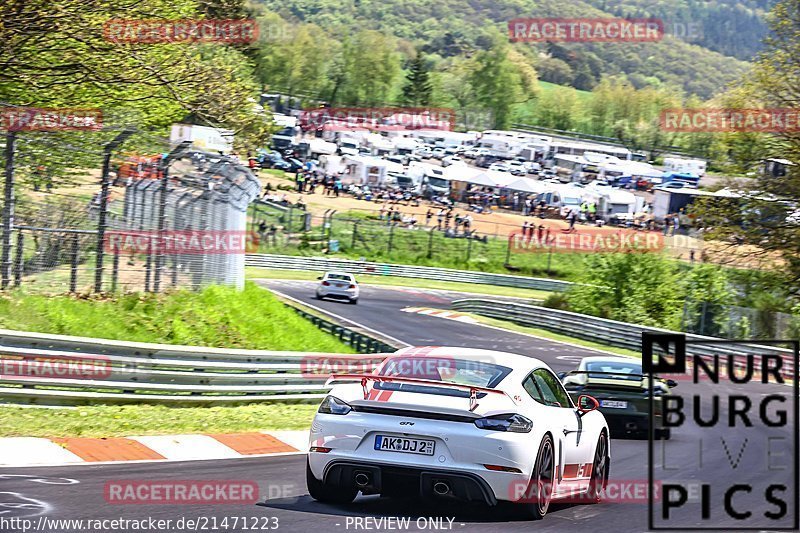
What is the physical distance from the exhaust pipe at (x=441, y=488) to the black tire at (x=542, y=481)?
1.90 feet

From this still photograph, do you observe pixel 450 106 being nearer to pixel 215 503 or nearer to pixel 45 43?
pixel 45 43

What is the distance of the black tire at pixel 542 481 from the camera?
7590mm

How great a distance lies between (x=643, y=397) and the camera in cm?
1484

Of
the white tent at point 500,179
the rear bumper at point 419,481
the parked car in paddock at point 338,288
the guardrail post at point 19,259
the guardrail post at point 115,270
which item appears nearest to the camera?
the rear bumper at point 419,481

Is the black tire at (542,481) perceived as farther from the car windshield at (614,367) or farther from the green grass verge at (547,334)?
the green grass verge at (547,334)

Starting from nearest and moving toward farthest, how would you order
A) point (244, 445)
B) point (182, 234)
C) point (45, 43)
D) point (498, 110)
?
A: 1. point (244, 445)
2. point (182, 234)
3. point (45, 43)
4. point (498, 110)

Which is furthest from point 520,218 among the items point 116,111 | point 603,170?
point 116,111

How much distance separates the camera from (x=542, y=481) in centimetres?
776

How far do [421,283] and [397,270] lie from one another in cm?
162

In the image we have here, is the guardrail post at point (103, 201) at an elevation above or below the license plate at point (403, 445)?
above

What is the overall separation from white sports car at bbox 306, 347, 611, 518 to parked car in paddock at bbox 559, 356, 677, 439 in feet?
20.8

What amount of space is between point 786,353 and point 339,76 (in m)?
129

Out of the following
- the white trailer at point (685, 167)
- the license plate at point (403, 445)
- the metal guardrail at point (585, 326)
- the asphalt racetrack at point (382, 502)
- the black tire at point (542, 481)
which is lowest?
the metal guardrail at point (585, 326)

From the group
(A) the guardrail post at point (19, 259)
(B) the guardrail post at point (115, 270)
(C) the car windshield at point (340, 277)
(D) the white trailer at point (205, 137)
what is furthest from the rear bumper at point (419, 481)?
(C) the car windshield at point (340, 277)
